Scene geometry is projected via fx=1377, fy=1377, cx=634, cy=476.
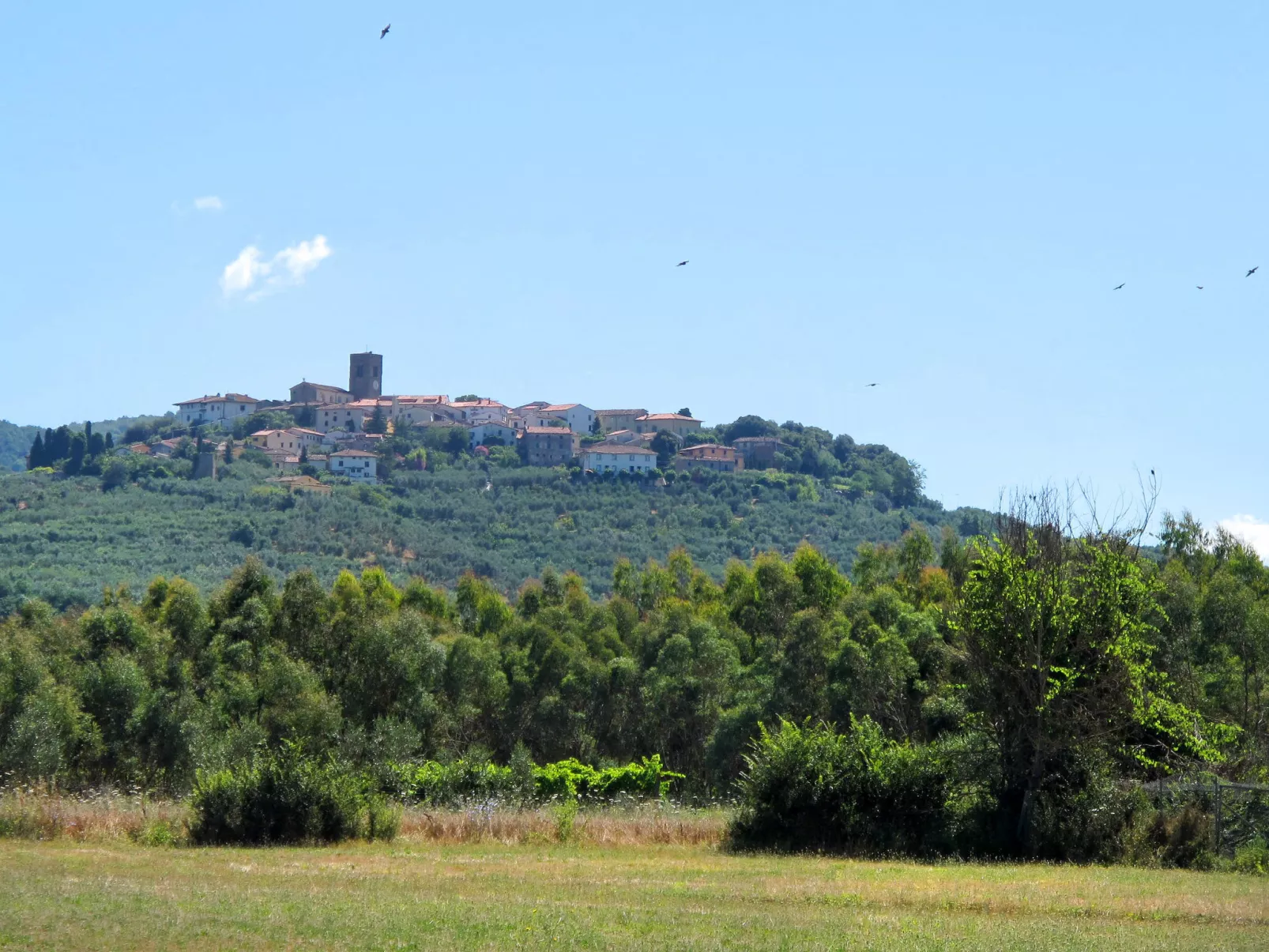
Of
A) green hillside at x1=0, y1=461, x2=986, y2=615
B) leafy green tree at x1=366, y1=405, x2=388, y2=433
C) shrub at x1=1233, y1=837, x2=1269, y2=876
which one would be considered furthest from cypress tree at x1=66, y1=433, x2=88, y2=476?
shrub at x1=1233, y1=837, x2=1269, y2=876

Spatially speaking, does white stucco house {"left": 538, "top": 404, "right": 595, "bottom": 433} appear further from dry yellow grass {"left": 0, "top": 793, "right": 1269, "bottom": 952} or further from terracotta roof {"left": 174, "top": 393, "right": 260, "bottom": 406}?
dry yellow grass {"left": 0, "top": 793, "right": 1269, "bottom": 952}

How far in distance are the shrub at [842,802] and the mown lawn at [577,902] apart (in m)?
2.15

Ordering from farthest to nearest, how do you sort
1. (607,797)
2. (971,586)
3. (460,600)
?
(460,600), (607,797), (971,586)

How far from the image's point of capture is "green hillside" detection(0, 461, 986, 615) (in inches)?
4358

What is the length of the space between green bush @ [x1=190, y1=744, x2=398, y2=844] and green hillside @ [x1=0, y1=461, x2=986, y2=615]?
7391 cm

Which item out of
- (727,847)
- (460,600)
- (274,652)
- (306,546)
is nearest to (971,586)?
(727,847)

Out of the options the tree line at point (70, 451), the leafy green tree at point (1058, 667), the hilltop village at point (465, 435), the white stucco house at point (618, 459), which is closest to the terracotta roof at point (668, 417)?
the hilltop village at point (465, 435)

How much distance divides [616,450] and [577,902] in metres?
145

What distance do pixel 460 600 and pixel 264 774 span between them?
1577 inches

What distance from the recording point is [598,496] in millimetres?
145750

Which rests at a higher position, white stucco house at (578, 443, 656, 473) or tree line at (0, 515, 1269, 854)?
white stucco house at (578, 443, 656, 473)

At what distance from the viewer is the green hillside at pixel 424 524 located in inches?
4358

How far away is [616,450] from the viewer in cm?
16150

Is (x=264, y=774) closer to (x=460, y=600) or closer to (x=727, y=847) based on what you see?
(x=727, y=847)
